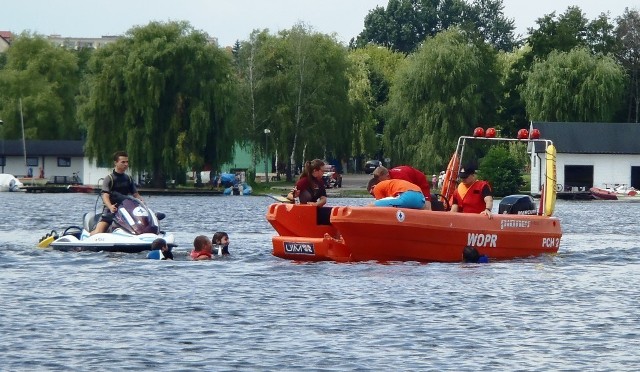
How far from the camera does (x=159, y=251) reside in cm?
2567

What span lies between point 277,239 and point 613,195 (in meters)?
59.4

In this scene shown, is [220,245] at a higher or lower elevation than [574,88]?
lower

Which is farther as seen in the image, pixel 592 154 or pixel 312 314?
pixel 592 154

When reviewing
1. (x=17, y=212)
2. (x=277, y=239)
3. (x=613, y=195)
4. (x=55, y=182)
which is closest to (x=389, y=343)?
(x=277, y=239)

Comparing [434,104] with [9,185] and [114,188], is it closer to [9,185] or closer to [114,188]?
[9,185]

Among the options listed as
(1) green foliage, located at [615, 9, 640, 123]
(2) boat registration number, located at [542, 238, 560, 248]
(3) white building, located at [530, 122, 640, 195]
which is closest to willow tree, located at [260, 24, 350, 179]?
(3) white building, located at [530, 122, 640, 195]

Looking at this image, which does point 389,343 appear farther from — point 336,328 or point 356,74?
point 356,74

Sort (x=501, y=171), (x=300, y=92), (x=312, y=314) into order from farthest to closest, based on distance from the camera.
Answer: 1. (x=300, y=92)
2. (x=501, y=171)
3. (x=312, y=314)

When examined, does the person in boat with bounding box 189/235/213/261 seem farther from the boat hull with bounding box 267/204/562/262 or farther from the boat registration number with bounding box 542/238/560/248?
the boat registration number with bounding box 542/238/560/248

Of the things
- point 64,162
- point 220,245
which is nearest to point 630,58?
point 64,162

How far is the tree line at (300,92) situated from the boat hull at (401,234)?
54212 millimetres

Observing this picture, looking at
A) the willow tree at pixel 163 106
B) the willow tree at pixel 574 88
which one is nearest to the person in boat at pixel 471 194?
the willow tree at pixel 163 106

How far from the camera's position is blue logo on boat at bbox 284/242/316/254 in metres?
24.7

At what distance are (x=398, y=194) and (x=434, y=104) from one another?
64.7 metres
